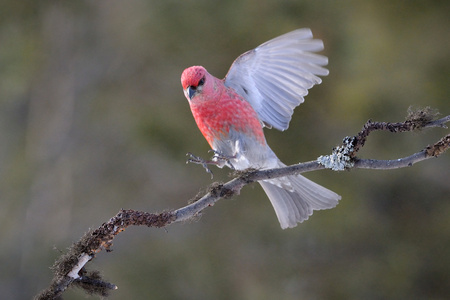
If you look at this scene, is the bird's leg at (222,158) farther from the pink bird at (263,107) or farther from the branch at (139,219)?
the branch at (139,219)

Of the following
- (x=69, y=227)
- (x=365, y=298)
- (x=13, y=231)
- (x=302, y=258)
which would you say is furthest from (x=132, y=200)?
(x=365, y=298)

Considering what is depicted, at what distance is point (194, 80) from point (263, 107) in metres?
0.39

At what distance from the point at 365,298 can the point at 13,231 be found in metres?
2.44

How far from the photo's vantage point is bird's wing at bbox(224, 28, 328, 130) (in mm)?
2082

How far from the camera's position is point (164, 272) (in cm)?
367

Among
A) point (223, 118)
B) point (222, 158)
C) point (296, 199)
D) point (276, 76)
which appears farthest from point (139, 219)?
point (276, 76)

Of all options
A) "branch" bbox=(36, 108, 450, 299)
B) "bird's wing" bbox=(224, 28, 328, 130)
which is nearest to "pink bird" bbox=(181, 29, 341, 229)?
"bird's wing" bbox=(224, 28, 328, 130)

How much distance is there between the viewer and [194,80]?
6.68 feet

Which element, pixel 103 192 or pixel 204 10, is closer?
pixel 204 10

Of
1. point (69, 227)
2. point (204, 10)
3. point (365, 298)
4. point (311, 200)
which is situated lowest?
point (311, 200)

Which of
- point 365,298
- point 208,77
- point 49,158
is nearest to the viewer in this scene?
point 208,77

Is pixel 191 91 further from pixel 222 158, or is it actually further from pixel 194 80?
pixel 222 158

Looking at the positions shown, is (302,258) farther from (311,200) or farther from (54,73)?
(54,73)

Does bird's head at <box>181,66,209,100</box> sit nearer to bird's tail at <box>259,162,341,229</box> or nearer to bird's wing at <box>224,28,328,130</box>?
bird's wing at <box>224,28,328,130</box>
